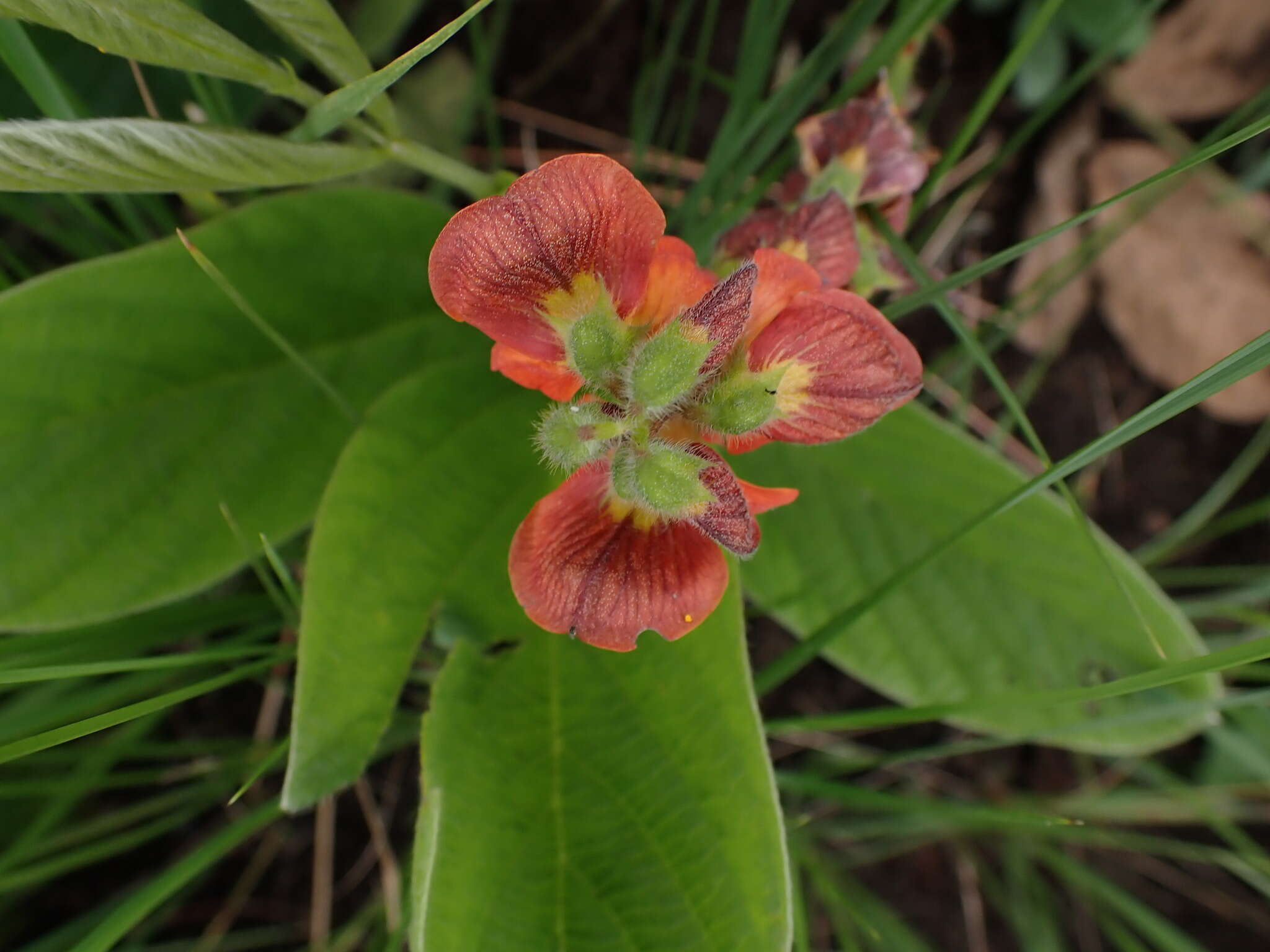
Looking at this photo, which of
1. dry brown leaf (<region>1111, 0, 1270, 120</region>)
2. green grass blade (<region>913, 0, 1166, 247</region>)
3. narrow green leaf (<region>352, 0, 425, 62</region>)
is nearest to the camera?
green grass blade (<region>913, 0, 1166, 247</region>)

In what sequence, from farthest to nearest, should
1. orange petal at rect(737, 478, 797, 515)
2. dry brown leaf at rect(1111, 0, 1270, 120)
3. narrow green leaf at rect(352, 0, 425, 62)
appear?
dry brown leaf at rect(1111, 0, 1270, 120)
narrow green leaf at rect(352, 0, 425, 62)
orange petal at rect(737, 478, 797, 515)

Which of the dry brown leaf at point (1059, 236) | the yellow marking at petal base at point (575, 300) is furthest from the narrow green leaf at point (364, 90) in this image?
the dry brown leaf at point (1059, 236)

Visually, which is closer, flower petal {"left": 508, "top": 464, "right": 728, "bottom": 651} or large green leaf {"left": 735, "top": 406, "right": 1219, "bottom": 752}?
flower petal {"left": 508, "top": 464, "right": 728, "bottom": 651}

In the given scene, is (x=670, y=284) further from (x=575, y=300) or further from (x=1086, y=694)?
(x=1086, y=694)

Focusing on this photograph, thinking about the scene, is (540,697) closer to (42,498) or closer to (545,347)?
(545,347)

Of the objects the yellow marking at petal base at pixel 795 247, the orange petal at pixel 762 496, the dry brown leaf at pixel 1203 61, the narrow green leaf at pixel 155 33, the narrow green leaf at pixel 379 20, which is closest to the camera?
the narrow green leaf at pixel 155 33

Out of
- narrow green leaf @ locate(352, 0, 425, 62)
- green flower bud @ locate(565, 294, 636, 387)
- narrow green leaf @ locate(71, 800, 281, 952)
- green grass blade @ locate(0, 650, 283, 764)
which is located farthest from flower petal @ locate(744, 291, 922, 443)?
narrow green leaf @ locate(352, 0, 425, 62)

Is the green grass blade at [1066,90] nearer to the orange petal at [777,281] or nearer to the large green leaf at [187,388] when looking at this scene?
the orange petal at [777,281]

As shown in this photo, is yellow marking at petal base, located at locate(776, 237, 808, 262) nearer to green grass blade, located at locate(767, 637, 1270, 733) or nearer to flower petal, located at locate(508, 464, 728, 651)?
flower petal, located at locate(508, 464, 728, 651)
